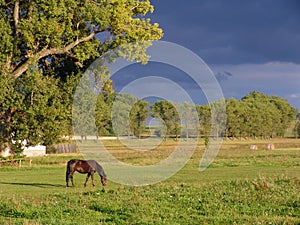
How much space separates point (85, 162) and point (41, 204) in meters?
9.79

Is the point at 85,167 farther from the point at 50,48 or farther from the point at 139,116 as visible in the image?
the point at 139,116

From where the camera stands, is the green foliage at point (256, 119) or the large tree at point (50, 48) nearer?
the large tree at point (50, 48)

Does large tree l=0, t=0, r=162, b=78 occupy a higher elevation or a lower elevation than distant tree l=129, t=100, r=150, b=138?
higher

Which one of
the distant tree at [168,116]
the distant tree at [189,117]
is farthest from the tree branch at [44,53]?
the distant tree at [168,116]

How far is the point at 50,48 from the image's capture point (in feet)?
144

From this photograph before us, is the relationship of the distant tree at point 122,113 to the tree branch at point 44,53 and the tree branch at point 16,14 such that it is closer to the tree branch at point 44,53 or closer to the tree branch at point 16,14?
the tree branch at point 44,53

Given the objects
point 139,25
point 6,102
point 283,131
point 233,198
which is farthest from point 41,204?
point 283,131

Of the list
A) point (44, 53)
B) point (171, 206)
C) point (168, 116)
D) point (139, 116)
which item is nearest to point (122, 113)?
point (44, 53)

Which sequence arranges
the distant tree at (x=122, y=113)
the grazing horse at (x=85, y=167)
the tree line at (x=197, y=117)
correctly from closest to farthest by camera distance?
the grazing horse at (x=85, y=167)
the distant tree at (x=122, y=113)
the tree line at (x=197, y=117)

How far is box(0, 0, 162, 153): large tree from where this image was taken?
40969 millimetres

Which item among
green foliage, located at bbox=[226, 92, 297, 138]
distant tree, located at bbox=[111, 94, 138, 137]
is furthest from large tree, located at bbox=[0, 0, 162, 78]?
green foliage, located at bbox=[226, 92, 297, 138]

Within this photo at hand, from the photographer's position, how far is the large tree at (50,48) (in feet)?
134

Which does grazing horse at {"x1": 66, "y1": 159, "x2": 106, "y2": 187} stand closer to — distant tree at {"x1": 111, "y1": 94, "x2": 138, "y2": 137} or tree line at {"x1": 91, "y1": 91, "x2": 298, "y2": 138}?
distant tree at {"x1": 111, "y1": 94, "x2": 138, "y2": 137}

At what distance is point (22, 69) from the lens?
43438 millimetres
